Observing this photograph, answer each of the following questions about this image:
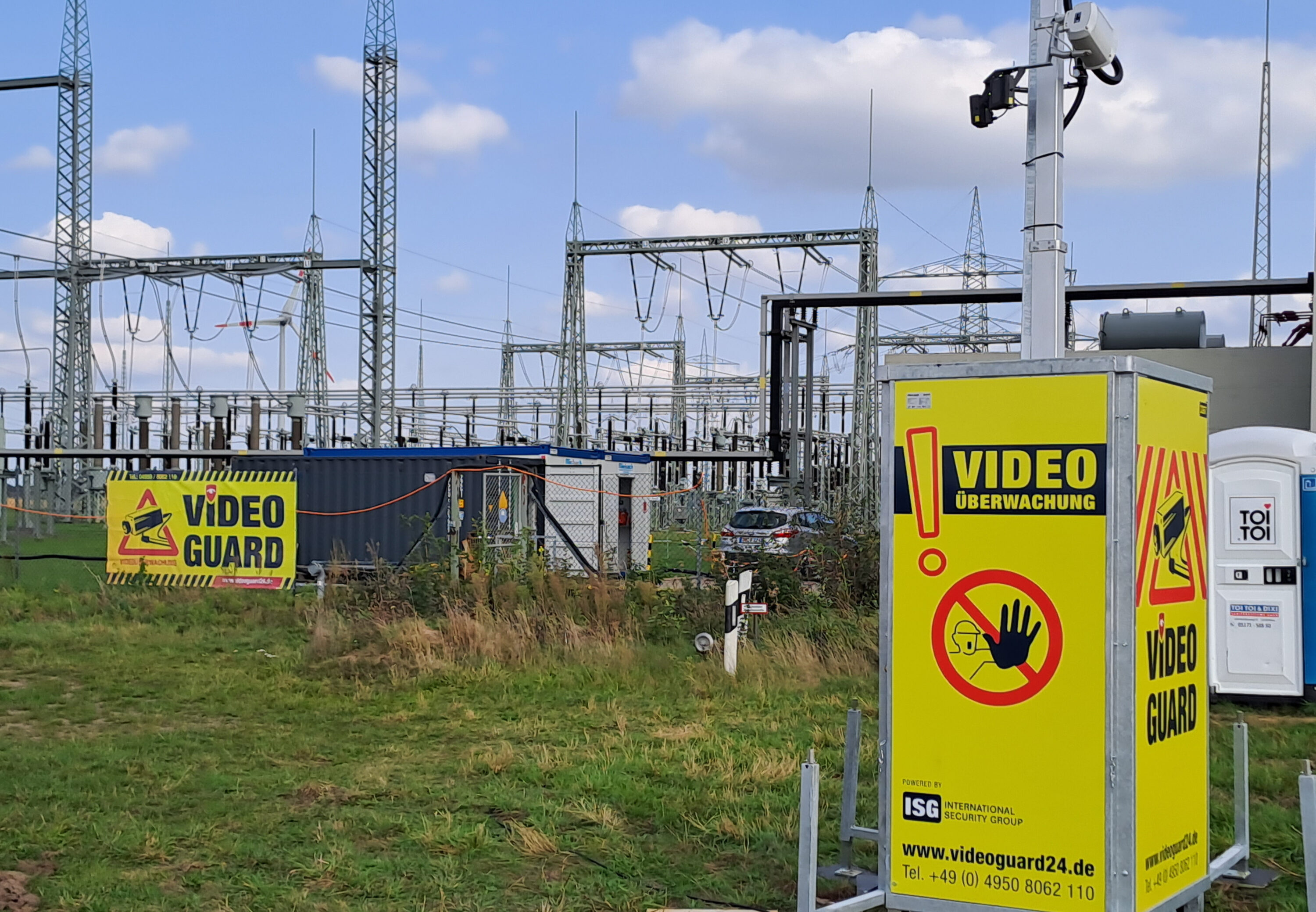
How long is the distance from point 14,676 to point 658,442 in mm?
45599

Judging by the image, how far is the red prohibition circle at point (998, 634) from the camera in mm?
5109

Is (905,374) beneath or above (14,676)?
above

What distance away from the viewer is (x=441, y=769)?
8.97 m

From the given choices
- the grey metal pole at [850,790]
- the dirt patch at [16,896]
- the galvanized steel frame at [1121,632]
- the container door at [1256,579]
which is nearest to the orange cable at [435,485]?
the container door at [1256,579]

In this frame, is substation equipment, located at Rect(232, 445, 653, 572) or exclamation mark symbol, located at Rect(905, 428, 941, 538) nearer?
exclamation mark symbol, located at Rect(905, 428, 941, 538)

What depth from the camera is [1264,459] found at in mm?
11984

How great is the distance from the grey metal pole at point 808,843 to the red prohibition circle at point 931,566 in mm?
869

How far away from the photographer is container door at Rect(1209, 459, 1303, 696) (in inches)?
471

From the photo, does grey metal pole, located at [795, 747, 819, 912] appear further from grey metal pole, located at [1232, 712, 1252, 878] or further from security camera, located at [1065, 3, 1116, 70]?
security camera, located at [1065, 3, 1116, 70]

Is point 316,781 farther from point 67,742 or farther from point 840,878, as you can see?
point 840,878

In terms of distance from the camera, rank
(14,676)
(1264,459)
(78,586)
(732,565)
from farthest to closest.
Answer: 1. (78,586)
2. (732,565)
3. (14,676)
4. (1264,459)

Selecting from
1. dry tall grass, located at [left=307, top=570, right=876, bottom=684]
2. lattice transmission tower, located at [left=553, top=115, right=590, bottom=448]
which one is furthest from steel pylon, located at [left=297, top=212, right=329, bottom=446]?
dry tall grass, located at [left=307, top=570, right=876, bottom=684]

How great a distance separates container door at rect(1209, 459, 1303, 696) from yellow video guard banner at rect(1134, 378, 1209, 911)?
6.80 meters

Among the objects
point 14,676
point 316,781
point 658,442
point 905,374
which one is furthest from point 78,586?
point 658,442
